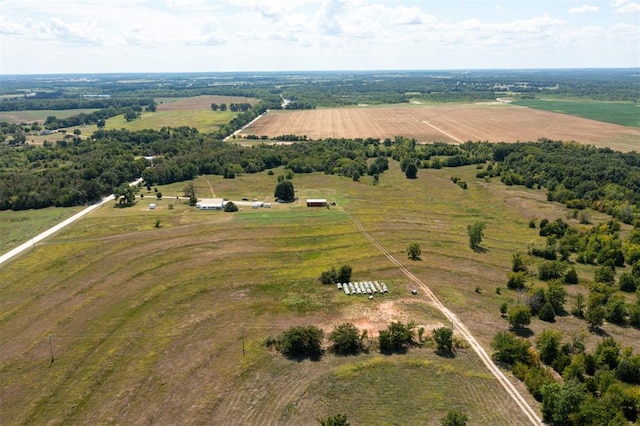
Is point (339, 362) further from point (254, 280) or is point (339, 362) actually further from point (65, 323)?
point (65, 323)

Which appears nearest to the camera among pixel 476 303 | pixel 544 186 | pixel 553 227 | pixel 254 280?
pixel 476 303

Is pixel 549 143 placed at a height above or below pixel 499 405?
above

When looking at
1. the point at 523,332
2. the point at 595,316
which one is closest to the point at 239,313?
the point at 523,332

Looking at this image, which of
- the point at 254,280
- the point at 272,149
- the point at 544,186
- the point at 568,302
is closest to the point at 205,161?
the point at 272,149

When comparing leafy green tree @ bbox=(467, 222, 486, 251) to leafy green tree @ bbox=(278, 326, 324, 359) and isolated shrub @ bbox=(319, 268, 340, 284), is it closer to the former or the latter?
isolated shrub @ bbox=(319, 268, 340, 284)

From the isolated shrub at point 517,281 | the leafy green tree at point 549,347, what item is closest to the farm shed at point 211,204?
the isolated shrub at point 517,281

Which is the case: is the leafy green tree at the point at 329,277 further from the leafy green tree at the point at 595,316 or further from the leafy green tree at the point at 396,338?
the leafy green tree at the point at 595,316

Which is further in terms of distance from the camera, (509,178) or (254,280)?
(509,178)
